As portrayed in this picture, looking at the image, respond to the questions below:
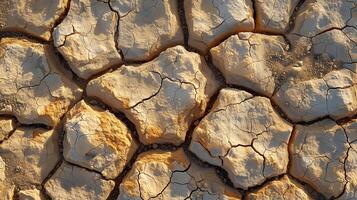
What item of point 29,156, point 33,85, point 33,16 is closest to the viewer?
point 29,156

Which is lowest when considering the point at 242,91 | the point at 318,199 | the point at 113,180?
the point at 318,199

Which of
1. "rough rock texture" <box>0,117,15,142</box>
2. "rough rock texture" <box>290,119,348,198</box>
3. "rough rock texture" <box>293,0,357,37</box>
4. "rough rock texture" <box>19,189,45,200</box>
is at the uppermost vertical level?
"rough rock texture" <box>293,0,357,37</box>

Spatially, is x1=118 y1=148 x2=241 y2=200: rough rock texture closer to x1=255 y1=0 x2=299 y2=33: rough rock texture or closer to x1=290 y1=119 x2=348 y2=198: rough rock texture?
x1=290 y1=119 x2=348 y2=198: rough rock texture

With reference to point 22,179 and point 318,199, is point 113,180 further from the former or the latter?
point 318,199

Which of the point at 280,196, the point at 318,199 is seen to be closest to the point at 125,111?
the point at 280,196

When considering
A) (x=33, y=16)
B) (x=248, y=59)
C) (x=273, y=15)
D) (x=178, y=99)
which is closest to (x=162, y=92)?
(x=178, y=99)

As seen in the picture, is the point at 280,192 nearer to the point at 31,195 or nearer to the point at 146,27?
Answer: the point at 146,27

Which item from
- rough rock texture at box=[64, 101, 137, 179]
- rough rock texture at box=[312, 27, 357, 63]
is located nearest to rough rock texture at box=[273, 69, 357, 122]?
rough rock texture at box=[312, 27, 357, 63]
